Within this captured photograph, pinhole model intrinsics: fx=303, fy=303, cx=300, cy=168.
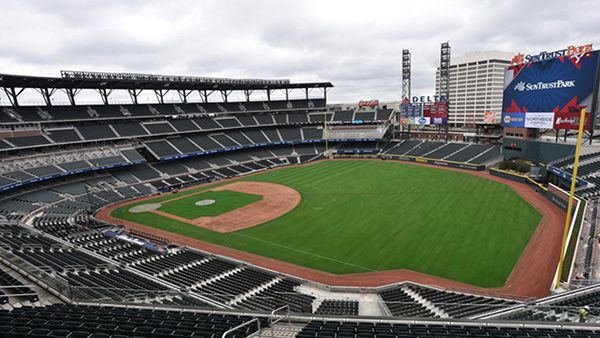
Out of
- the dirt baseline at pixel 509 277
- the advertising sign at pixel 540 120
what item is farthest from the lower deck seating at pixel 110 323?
the advertising sign at pixel 540 120

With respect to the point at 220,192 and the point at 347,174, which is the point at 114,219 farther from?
A: the point at 347,174

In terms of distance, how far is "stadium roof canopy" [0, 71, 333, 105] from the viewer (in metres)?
48.0

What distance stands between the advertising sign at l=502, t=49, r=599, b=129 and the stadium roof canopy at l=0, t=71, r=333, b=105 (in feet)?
163

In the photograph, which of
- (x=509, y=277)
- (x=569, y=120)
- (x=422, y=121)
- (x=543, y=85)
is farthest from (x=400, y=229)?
(x=422, y=121)

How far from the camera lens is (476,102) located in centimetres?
12669

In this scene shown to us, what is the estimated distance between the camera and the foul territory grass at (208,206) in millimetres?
37969

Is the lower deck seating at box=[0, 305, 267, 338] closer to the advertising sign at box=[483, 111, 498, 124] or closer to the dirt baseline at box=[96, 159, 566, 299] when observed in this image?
the dirt baseline at box=[96, 159, 566, 299]

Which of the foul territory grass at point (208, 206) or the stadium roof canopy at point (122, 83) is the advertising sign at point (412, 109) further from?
the foul territory grass at point (208, 206)

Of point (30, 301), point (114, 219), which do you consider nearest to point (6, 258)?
point (30, 301)

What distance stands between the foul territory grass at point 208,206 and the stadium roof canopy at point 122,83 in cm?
2576

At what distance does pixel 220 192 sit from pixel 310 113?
154ft

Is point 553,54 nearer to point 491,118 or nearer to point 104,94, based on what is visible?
point 491,118

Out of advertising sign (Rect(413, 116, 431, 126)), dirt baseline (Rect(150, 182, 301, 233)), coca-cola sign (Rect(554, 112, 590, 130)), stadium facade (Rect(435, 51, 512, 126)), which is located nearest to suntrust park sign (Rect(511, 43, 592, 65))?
Answer: coca-cola sign (Rect(554, 112, 590, 130))

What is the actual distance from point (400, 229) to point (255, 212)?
56.3ft
